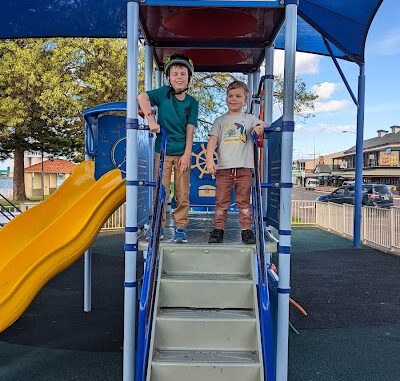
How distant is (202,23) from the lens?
5262 mm

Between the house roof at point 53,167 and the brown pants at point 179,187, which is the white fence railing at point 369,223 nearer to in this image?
the brown pants at point 179,187

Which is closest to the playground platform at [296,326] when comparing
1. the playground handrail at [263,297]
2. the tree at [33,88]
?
the playground handrail at [263,297]

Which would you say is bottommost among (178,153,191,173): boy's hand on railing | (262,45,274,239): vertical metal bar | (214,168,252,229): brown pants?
(214,168,252,229): brown pants

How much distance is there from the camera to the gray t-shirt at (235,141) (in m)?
4.43

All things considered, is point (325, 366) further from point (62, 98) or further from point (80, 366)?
point (62, 98)

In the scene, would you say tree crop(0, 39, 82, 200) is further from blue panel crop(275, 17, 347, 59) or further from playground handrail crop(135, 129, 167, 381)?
playground handrail crop(135, 129, 167, 381)

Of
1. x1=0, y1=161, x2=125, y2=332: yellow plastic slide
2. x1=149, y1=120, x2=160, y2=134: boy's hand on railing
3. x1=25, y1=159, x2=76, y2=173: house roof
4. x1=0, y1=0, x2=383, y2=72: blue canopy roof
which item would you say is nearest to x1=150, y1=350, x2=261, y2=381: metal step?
x1=0, y1=161, x2=125, y2=332: yellow plastic slide

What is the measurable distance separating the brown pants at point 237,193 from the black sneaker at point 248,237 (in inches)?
4.3

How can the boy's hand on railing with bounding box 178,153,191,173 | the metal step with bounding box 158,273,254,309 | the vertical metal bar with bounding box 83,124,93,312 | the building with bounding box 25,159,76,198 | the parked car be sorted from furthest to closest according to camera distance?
the parked car
the building with bounding box 25,159,76,198
the vertical metal bar with bounding box 83,124,93,312
the boy's hand on railing with bounding box 178,153,191,173
the metal step with bounding box 158,273,254,309

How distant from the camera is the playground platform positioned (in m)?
4.80

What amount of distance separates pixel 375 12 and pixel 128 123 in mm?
5882

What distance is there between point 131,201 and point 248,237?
1.10m

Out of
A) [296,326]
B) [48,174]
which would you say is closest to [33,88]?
[296,326]

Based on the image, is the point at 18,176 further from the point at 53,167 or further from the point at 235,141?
the point at 235,141
